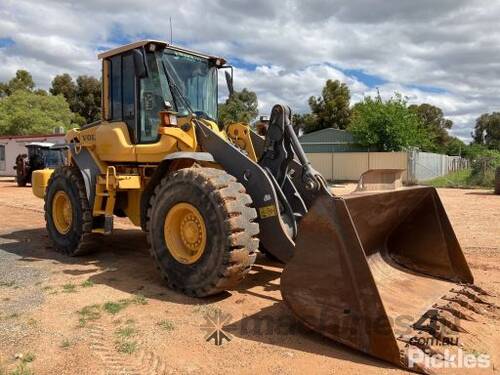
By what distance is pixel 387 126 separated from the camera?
30.1 metres

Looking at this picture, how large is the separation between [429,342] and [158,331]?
2287 millimetres

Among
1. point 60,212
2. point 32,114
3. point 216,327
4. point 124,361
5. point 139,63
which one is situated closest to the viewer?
point 124,361

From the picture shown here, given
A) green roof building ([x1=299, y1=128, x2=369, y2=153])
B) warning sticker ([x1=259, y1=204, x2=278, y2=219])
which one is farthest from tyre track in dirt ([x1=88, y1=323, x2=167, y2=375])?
green roof building ([x1=299, y1=128, x2=369, y2=153])

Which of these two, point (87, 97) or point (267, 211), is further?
point (87, 97)

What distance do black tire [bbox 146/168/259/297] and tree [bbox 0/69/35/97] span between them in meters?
59.5

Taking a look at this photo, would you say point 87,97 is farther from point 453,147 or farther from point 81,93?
point 453,147

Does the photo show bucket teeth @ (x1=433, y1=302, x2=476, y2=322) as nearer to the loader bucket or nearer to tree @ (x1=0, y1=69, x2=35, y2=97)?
the loader bucket

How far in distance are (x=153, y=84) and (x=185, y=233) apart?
2240mm

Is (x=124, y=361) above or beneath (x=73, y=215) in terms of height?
beneath

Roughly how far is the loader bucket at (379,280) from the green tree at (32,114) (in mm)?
41633

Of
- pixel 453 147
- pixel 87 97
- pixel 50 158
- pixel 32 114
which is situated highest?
pixel 87 97

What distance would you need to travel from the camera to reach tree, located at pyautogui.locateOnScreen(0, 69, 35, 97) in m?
58.5

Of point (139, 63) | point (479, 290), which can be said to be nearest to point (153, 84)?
point (139, 63)

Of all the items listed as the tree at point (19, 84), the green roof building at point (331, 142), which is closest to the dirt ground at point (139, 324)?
the green roof building at point (331, 142)
